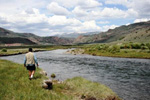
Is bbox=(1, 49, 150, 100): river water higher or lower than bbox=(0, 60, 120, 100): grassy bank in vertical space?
lower

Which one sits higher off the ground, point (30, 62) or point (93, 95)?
point (30, 62)

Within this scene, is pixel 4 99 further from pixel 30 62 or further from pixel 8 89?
pixel 30 62

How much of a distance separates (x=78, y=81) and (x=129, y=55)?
236ft

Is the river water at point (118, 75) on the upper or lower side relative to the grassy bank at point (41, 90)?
lower

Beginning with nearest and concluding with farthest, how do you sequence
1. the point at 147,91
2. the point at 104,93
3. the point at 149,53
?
the point at 104,93, the point at 147,91, the point at 149,53

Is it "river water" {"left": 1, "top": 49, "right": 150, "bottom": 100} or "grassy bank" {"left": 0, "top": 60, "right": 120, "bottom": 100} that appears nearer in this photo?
"grassy bank" {"left": 0, "top": 60, "right": 120, "bottom": 100}

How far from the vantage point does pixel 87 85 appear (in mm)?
20547

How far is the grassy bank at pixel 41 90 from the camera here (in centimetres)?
1258

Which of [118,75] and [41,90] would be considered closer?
[41,90]

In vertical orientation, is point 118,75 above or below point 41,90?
below

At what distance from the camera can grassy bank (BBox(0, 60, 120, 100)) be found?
495 inches

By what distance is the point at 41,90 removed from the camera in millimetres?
14617

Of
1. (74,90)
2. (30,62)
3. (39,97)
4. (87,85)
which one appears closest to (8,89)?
(39,97)

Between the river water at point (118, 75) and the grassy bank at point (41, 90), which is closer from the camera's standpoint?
the grassy bank at point (41, 90)
